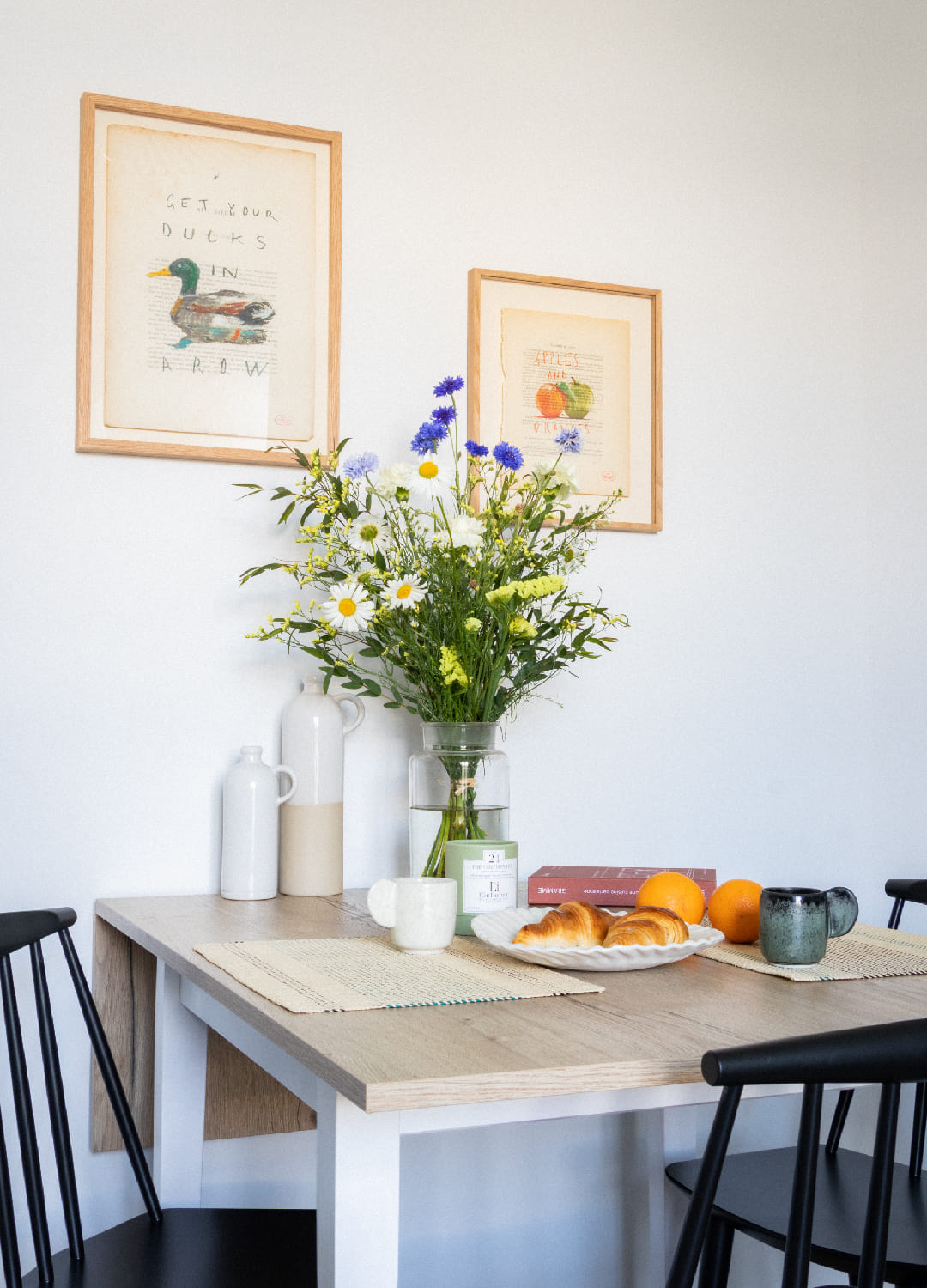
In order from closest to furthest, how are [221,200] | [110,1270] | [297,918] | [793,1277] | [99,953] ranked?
[793,1277] → [110,1270] → [297,918] → [99,953] → [221,200]

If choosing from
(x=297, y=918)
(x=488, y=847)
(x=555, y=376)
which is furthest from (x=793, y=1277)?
(x=555, y=376)

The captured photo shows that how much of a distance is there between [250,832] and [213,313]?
2.59 ft

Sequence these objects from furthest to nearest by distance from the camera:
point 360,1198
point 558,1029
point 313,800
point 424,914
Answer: point 313,800 < point 424,914 < point 558,1029 < point 360,1198

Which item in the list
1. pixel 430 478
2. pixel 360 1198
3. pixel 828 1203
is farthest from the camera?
pixel 430 478

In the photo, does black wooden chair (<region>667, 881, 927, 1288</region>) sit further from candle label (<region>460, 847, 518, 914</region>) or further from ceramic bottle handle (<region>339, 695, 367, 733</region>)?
ceramic bottle handle (<region>339, 695, 367, 733</region>)

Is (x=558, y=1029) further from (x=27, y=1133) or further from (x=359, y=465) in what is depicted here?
(x=359, y=465)

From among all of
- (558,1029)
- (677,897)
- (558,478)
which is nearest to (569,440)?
(558,478)

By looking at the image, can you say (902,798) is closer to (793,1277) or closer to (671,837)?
(671,837)

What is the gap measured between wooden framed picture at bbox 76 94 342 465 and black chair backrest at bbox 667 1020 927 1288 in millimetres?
1336

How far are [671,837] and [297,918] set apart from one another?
0.83 metres

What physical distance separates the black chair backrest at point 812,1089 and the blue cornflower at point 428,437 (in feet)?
3.43

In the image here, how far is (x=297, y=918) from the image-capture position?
1576 millimetres

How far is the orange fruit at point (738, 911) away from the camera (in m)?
1.42

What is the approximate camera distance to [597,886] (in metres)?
1.59
